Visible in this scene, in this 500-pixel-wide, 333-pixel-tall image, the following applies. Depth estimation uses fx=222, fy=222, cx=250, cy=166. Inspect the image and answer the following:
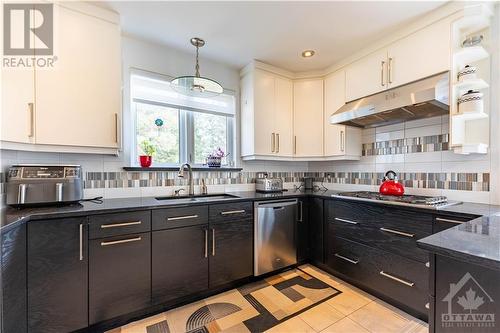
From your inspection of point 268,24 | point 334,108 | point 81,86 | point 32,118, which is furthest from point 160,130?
point 334,108

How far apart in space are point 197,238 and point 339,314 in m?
1.27

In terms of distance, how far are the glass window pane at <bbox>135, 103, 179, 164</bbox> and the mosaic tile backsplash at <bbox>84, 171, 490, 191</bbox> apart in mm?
219

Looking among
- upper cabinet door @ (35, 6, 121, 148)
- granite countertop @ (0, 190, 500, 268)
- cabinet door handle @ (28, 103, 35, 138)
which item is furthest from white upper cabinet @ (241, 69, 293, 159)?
cabinet door handle @ (28, 103, 35, 138)

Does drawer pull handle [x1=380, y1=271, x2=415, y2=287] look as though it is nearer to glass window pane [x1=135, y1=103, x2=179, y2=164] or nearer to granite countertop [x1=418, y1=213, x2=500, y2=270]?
granite countertop [x1=418, y1=213, x2=500, y2=270]

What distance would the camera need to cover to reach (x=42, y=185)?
4.91ft

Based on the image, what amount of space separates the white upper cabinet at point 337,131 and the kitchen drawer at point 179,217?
66.2 inches

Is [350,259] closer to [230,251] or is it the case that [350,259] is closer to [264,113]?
[230,251]

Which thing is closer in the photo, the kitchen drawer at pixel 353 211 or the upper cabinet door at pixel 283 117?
the kitchen drawer at pixel 353 211

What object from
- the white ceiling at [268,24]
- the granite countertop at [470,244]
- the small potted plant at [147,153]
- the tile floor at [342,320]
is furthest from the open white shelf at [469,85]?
the small potted plant at [147,153]

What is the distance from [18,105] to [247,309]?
218cm

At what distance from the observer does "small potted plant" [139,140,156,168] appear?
2.14 meters

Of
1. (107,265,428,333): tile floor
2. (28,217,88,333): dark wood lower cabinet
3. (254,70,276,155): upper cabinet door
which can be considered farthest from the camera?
(254,70,276,155): upper cabinet door

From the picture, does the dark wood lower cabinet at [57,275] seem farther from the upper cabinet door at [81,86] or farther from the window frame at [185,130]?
the window frame at [185,130]

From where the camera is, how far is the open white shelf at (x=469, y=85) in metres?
1.63
